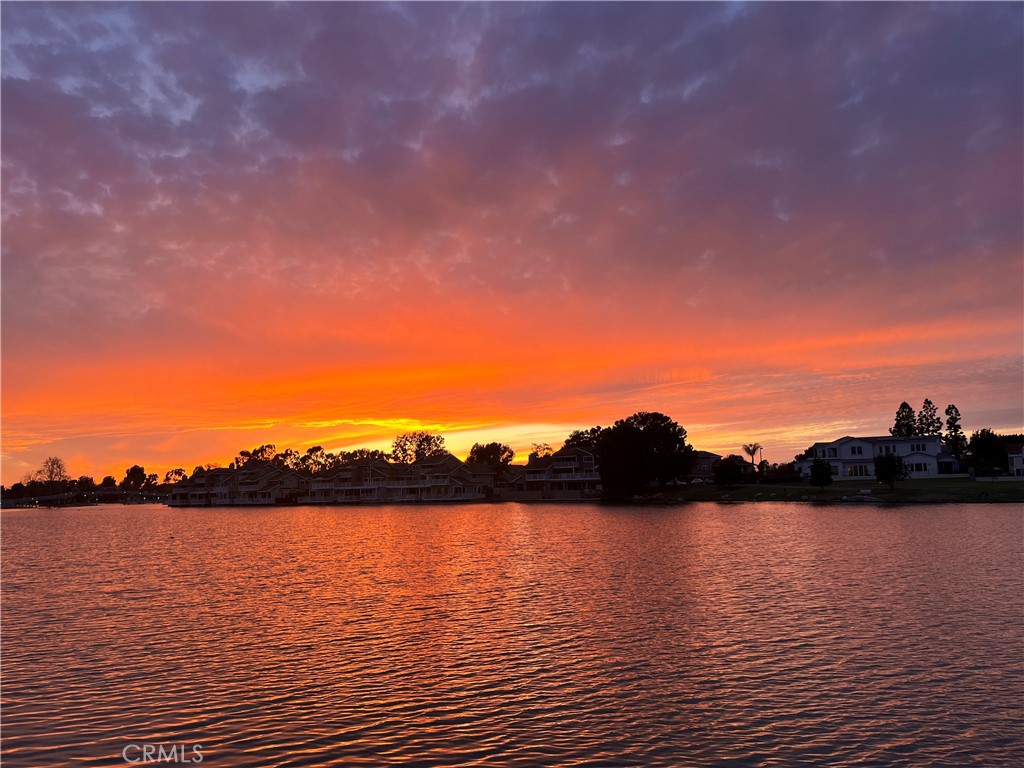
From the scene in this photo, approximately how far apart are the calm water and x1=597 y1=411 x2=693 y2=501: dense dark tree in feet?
328

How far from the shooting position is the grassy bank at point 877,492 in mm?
102625

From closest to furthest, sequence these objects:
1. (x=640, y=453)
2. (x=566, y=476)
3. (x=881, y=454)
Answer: (x=881, y=454)
(x=640, y=453)
(x=566, y=476)

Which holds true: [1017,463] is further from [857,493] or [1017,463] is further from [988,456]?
[857,493]

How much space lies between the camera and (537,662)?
23.5 m

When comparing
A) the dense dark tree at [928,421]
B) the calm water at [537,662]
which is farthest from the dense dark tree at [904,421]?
the calm water at [537,662]

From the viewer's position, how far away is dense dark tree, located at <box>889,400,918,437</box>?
193 metres

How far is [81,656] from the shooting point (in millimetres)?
25250

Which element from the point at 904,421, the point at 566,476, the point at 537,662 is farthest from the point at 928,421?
the point at 537,662

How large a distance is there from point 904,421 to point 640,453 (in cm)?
9429

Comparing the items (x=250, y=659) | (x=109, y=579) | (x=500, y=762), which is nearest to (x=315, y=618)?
(x=250, y=659)

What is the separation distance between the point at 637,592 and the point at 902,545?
29.3 metres

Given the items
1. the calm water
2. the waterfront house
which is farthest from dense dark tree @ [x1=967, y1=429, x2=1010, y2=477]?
the calm water

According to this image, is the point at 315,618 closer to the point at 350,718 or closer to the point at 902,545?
the point at 350,718

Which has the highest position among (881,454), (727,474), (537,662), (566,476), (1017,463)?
(881,454)
